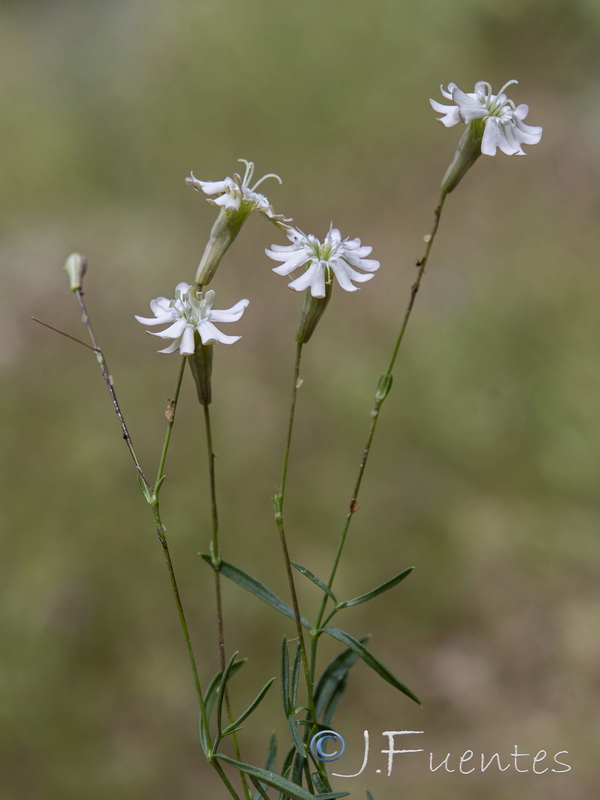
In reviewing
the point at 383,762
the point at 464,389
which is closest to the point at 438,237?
the point at 464,389

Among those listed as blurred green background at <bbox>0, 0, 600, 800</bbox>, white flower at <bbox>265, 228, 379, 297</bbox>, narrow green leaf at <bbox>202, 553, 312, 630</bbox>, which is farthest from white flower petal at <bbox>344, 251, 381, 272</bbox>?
blurred green background at <bbox>0, 0, 600, 800</bbox>

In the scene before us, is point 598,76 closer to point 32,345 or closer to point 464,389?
point 464,389

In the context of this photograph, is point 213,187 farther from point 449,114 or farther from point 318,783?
point 318,783

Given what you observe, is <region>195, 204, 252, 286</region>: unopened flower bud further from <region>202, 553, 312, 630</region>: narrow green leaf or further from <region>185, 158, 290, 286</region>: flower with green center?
<region>202, 553, 312, 630</region>: narrow green leaf

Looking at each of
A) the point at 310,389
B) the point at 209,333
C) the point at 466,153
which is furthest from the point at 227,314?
the point at 310,389

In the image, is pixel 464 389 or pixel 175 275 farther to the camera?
pixel 175 275

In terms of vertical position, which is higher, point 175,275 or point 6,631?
point 175,275

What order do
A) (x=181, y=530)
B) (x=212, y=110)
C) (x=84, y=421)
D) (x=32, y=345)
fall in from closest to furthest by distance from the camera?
(x=181, y=530) → (x=84, y=421) → (x=32, y=345) → (x=212, y=110)

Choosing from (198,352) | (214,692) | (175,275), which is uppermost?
(175,275)
